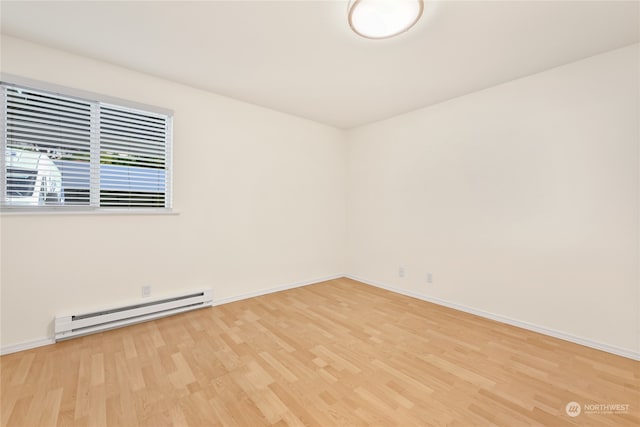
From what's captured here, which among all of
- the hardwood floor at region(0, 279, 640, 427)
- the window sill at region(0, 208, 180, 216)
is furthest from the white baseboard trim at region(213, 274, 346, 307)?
the window sill at region(0, 208, 180, 216)

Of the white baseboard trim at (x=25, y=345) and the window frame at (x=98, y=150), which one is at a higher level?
the window frame at (x=98, y=150)

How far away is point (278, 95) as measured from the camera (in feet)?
11.0

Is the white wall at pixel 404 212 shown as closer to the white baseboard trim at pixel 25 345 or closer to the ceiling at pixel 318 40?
the white baseboard trim at pixel 25 345

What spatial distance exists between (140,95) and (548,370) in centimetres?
448

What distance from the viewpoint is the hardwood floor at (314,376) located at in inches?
62.3

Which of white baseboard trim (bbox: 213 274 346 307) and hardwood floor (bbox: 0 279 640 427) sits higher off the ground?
white baseboard trim (bbox: 213 274 346 307)

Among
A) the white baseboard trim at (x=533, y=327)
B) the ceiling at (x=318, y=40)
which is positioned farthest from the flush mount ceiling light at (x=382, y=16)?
the white baseboard trim at (x=533, y=327)

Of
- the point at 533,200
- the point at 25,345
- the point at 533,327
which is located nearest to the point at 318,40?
the point at 533,200

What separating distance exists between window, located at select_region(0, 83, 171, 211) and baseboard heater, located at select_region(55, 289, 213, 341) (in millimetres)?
1034

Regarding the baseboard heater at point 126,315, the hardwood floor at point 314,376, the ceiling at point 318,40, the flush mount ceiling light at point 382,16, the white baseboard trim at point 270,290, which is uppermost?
the ceiling at point 318,40

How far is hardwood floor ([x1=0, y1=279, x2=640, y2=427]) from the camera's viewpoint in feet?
5.19

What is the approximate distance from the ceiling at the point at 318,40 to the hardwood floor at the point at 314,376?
2.63m

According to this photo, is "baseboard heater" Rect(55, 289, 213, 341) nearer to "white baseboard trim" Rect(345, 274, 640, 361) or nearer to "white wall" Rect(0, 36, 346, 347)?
"white wall" Rect(0, 36, 346, 347)

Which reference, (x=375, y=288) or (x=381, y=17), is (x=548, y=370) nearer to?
(x=375, y=288)
